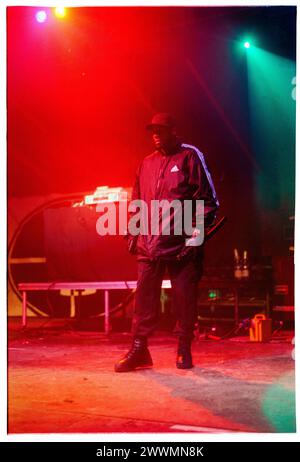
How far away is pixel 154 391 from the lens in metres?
2.89

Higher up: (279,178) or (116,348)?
(279,178)

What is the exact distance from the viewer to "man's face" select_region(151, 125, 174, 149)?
3.54 metres

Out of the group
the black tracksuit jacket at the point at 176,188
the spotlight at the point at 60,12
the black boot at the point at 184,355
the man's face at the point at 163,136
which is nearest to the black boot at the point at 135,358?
the black boot at the point at 184,355

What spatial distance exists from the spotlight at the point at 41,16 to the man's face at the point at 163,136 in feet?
12.6

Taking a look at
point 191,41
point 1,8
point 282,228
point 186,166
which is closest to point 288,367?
point 186,166

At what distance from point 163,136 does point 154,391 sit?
1.69 m

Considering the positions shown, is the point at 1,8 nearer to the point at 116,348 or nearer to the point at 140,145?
the point at 116,348

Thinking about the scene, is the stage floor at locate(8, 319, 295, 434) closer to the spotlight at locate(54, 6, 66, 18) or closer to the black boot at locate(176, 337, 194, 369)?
the black boot at locate(176, 337, 194, 369)

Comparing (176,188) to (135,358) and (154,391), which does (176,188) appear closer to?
(135,358)

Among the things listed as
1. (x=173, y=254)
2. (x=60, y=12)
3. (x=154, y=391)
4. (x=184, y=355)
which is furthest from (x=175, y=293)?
(x=60, y=12)

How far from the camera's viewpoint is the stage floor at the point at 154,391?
2.33 meters

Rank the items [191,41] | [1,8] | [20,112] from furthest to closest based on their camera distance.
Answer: [20,112] < [191,41] < [1,8]

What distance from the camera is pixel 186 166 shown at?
3.61m

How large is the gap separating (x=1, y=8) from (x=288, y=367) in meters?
2.86
